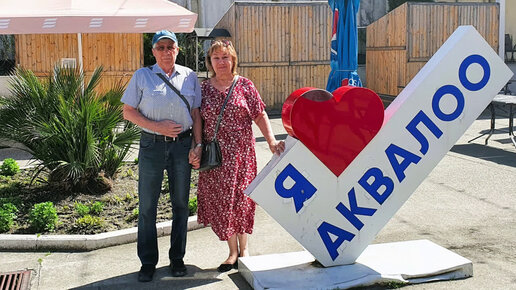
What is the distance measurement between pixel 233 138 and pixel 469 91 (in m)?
1.79

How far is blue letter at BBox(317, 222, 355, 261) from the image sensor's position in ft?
15.8

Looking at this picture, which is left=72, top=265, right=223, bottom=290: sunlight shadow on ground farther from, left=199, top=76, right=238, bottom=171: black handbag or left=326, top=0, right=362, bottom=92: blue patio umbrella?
left=326, top=0, right=362, bottom=92: blue patio umbrella

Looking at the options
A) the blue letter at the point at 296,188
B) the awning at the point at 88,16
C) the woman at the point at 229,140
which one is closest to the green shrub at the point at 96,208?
the woman at the point at 229,140

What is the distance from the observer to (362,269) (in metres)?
4.87

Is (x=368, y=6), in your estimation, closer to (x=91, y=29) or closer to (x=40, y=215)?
(x=91, y=29)

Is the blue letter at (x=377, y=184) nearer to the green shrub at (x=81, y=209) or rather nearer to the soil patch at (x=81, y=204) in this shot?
the soil patch at (x=81, y=204)

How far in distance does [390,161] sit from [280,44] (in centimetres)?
1350

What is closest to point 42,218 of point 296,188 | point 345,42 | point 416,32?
point 296,188

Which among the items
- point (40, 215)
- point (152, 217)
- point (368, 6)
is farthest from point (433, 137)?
point (368, 6)

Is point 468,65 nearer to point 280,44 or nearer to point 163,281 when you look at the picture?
point 163,281

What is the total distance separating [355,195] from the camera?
189 inches

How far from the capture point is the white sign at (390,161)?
4.70 metres

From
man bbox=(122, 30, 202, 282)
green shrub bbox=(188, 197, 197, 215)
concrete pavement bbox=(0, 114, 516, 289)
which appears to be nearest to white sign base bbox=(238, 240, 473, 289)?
concrete pavement bbox=(0, 114, 516, 289)

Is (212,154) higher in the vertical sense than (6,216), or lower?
higher
